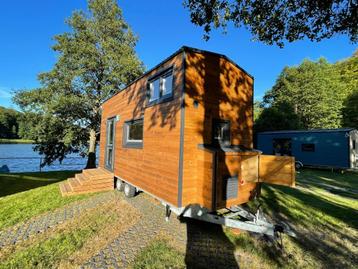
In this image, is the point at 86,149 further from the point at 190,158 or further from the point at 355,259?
the point at 355,259

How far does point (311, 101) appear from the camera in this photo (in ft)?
81.4

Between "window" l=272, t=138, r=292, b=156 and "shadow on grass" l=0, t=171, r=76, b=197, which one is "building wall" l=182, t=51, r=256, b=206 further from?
"window" l=272, t=138, r=292, b=156

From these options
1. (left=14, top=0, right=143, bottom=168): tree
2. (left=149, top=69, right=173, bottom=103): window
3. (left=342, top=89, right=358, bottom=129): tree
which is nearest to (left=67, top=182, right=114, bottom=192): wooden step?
(left=149, top=69, right=173, bottom=103): window

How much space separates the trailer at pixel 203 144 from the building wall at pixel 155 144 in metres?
0.02

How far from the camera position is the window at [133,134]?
21.1 ft

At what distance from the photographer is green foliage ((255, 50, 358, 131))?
75.5ft

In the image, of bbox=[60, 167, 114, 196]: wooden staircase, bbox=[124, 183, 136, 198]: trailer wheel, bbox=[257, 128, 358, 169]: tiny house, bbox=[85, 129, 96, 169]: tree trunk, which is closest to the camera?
bbox=[124, 183, 136, 198]: trailer wheel

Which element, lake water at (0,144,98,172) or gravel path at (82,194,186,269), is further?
lake water at (0,144,98,172)

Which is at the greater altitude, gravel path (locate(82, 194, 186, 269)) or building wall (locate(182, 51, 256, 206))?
building wall (locate(182, 51, 256, 206))

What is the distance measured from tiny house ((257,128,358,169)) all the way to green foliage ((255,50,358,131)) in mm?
6613

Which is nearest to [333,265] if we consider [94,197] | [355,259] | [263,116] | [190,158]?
[355,259]

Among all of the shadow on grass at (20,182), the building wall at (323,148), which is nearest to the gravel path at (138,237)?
the shadow on grass at (20,182)

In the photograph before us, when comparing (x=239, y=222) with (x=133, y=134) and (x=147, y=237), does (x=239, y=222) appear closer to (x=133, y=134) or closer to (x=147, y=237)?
(x=147, y=237)

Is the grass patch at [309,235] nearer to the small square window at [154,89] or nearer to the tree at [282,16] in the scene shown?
the small square window at [154,89]
